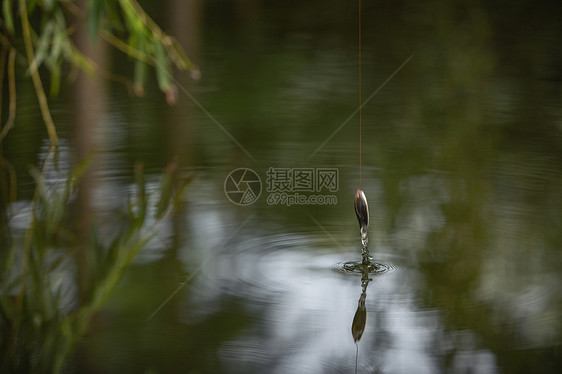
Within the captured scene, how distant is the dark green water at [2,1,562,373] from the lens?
34.4 inches

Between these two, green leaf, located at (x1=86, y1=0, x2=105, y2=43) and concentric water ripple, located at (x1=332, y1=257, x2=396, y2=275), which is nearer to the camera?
concentric water ripple, located at (x1=332, y1=257, x2=396, y2=275)

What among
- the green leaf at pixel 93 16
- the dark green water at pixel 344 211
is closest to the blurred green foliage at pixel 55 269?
the dark green water at pixel 344 211

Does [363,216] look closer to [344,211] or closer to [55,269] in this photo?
[344,211]

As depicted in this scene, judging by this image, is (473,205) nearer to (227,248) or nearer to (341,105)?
(227,248)

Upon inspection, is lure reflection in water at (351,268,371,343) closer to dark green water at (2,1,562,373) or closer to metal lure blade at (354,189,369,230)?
dark green water at (2,1,562,373)

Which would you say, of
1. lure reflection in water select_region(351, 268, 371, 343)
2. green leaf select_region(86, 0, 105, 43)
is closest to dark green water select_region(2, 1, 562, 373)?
lure reflection in water select_region(351, 268, 371, 343)

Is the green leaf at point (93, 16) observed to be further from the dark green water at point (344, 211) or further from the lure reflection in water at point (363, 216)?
the lure reflection in water at point (363, 216)

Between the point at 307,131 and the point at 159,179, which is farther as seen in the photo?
the point at 307,131

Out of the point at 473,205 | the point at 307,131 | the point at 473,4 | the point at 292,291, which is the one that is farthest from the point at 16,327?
the point at 473,4

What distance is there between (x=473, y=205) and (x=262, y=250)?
0.45 m

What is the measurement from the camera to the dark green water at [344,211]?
2.86ft

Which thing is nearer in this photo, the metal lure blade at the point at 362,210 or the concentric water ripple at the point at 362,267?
the concentric water ripple at the point at 362,267

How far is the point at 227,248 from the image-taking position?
122cm

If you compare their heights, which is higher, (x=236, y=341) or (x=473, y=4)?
(x=473, y=4)
